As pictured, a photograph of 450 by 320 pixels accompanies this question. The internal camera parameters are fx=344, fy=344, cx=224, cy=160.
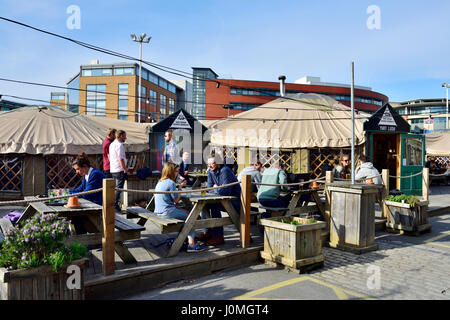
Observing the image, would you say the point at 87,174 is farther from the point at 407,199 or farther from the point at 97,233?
the point at 407,199

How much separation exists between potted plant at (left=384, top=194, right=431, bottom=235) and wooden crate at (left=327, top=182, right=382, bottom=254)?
1596 millimetres

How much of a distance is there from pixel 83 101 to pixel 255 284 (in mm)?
39822

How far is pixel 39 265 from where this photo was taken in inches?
106

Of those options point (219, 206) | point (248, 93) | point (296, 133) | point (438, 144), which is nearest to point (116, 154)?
point (219, 206)

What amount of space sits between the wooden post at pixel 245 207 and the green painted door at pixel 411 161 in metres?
8.89

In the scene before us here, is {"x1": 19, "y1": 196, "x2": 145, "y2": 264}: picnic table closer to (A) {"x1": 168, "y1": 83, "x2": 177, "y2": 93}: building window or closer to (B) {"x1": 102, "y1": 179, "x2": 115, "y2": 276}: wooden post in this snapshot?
(B) {"x1": 102, "y1": 179, "x2": 115, "y2": 276}: wooden post

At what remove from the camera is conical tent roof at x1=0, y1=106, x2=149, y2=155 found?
9023 mm

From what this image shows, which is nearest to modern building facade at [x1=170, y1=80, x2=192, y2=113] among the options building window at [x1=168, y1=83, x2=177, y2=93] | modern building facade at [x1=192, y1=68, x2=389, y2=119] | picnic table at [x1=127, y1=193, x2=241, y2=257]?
building window at [x1=168, y1=83, x2=177, y2=93]

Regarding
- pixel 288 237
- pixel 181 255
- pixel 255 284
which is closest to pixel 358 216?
pixel 288 237

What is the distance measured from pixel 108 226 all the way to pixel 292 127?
9.81 m

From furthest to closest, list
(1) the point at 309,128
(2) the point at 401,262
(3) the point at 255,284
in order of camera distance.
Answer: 1. (1) the point at 309,128
2. (2) the point at 401,262
3. (3) the point at 255,284
